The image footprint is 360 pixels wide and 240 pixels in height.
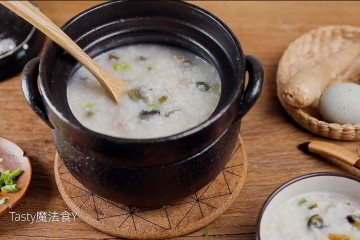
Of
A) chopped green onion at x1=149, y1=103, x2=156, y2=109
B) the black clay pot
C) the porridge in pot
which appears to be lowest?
the porridge in pot

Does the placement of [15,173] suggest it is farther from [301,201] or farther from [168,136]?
[301,201]

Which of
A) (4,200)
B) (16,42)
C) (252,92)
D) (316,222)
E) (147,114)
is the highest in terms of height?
(252,92)

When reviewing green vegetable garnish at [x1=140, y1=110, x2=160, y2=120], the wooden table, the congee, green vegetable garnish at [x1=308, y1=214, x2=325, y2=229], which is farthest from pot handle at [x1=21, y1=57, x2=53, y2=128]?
green vegetable garnish at [x1=308, y1=214, x2=325, y2=229]

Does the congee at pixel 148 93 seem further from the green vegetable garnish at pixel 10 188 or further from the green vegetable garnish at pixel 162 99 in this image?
the green vegetable garnish at pixel 10 188

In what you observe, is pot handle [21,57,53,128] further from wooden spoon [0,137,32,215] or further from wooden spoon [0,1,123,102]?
wooden spoon [0,137,32,215]

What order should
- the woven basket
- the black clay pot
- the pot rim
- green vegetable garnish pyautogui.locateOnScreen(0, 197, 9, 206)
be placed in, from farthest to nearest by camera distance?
1. the black clay pot
2. the woven basket
3. green vegetable garnish pyautogui.locateOnScreen(0, 197, 9, 206)
4. the pot rim

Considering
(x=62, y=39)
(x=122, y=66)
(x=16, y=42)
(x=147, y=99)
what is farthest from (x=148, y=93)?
(x=16, y=42)

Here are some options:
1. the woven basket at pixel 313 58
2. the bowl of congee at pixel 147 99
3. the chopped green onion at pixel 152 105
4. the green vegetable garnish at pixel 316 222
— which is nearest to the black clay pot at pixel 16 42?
the bowl of congee at pixel 147 99
